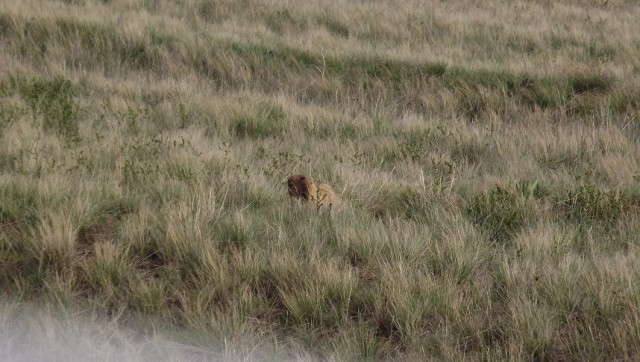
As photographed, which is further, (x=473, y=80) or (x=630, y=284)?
(x=473, y=80)

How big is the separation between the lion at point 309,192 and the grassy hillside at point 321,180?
0.11 meters

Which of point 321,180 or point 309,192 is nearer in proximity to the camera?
point 309,192

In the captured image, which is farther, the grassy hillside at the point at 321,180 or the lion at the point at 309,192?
the lion at the point at 309,192

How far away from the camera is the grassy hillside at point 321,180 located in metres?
3.05

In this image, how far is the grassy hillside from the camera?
3053 millimetres

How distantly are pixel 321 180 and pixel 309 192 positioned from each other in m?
0.68

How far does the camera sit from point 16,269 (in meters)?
3.32

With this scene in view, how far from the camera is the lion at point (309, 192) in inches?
167

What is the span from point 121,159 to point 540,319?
3.08 meters

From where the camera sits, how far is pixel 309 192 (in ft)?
14.0

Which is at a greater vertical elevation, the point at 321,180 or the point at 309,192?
the point at 309,192

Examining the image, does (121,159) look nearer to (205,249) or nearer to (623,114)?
(205,249)

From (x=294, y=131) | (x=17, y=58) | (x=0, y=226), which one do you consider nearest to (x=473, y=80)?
(x=294, y=131)

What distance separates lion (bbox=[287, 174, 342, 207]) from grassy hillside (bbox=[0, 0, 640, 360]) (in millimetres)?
107
